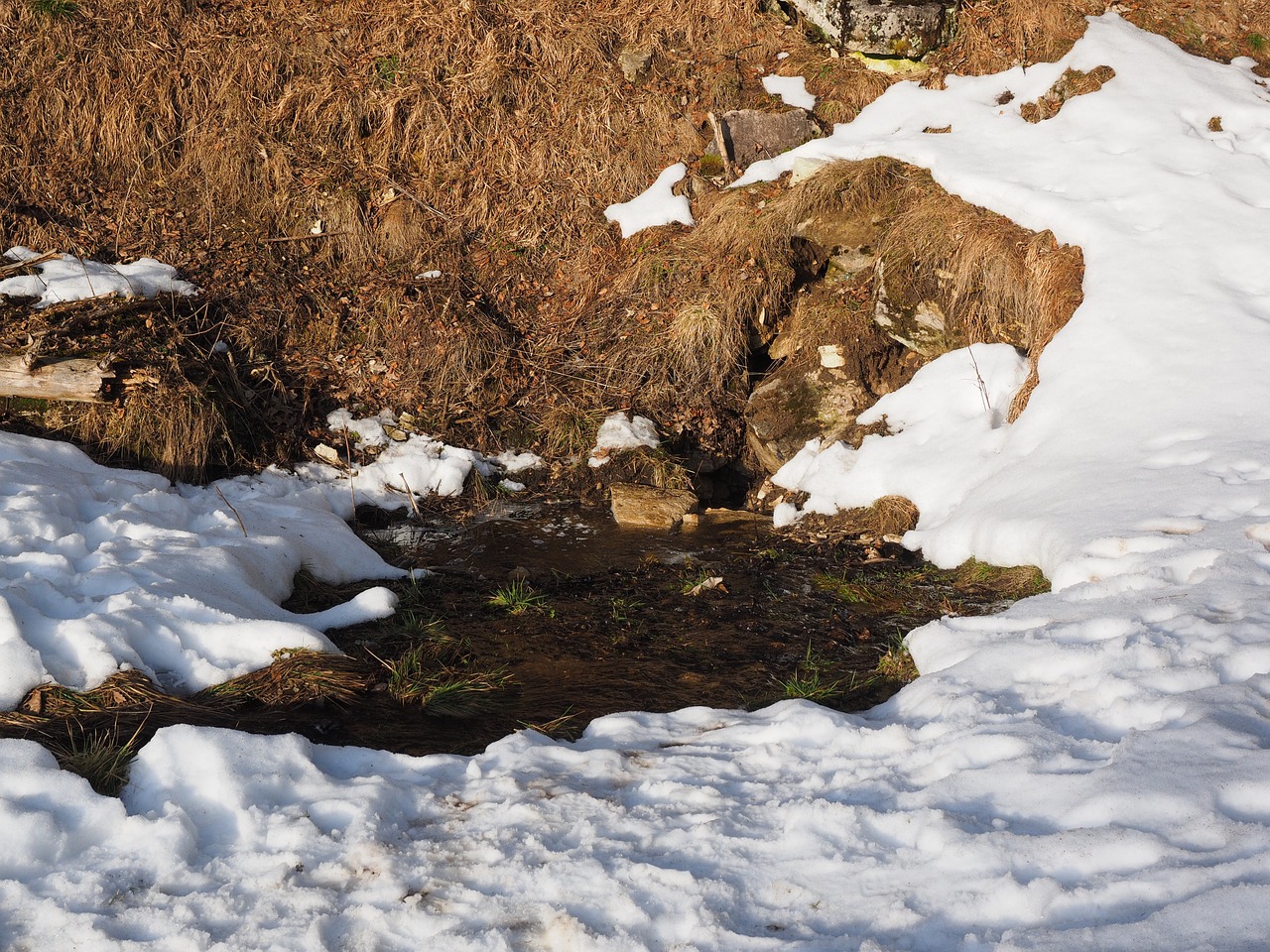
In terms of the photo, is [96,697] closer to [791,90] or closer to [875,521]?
[875,521]

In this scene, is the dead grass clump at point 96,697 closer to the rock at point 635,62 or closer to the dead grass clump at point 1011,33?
the rock at point 635,62

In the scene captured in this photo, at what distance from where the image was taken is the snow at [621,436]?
681cm

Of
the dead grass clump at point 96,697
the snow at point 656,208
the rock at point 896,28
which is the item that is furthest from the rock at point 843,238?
the dead grass clump at point 96,697

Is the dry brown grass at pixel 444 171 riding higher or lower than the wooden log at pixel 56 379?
higher

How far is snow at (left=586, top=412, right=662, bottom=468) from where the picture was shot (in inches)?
268

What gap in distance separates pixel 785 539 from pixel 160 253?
575 centimetres

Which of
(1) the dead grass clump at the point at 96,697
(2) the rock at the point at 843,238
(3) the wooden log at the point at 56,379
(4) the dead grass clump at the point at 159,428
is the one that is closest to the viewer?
(1) the dead grass clump at the point at 96,697

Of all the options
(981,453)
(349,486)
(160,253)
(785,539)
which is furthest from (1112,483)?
(160,253)

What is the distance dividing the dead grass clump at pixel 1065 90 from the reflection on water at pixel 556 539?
4047 mm

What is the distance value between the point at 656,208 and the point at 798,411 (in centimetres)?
257

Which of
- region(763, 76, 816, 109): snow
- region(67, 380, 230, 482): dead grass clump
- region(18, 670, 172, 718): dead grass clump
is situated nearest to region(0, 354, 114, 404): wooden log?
region(67, 380, 230, 482): dead grass clump

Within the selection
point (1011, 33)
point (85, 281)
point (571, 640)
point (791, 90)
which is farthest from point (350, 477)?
point (1011, 33)

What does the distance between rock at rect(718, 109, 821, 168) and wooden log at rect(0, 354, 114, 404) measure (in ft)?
17.5

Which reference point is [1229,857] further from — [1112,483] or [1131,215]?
[1131,215]
